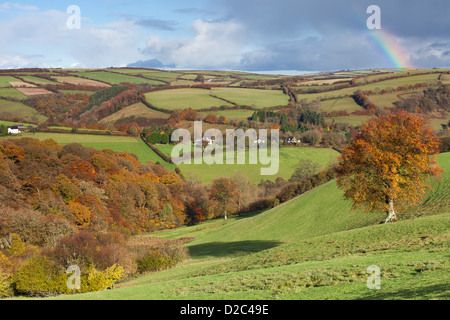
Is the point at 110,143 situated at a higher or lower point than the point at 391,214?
higher

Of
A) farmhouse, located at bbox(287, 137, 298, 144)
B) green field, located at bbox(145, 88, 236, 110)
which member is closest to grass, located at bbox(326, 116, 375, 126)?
farmhouse, located at bbox(287, 137, 298, 144)

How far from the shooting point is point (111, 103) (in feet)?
645

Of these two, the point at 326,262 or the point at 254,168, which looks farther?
the point at 254,168

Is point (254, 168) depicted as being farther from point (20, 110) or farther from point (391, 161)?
point (20, 110)

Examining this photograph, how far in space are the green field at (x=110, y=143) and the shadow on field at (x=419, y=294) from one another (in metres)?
101

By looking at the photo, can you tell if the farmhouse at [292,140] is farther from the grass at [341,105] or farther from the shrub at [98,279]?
the shrub at [98,279]

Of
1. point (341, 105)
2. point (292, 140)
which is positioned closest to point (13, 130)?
point (292, 140)

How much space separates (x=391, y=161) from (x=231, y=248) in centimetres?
2149

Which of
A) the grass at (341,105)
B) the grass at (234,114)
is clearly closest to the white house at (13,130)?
the grass at (234,114)

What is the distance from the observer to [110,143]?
407 ft

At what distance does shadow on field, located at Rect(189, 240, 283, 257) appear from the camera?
4294 cm

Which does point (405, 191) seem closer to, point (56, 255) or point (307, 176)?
point (56, 255)

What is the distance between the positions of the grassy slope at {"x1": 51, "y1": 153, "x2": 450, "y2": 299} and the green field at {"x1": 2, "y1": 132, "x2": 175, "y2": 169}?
225 ft
